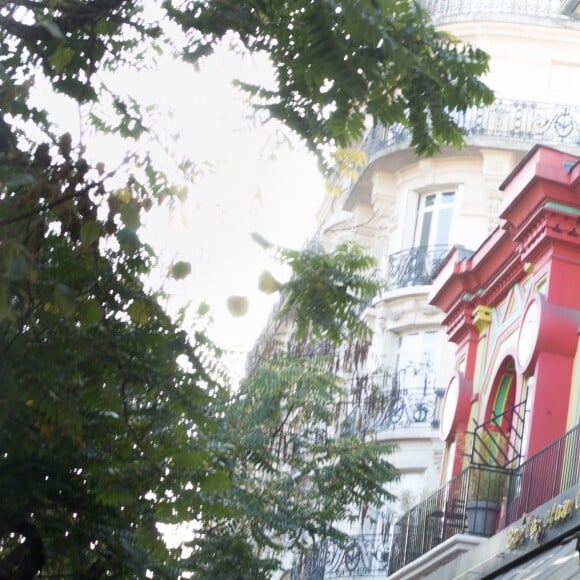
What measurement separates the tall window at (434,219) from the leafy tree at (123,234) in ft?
71.1

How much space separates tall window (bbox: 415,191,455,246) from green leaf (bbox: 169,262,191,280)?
25.5 meters

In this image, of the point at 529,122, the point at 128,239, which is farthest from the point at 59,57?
the point at 529,122

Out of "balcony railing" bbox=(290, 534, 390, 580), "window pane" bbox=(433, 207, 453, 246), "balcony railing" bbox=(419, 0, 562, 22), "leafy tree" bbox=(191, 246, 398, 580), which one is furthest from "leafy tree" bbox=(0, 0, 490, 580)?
"balcony railing" bbox=(419, 0, 562, 22)

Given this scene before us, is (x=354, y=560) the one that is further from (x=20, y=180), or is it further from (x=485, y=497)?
(x=20, y=180)

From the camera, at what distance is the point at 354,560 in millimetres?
31625

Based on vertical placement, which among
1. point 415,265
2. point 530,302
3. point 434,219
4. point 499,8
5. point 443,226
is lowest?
point 530,302

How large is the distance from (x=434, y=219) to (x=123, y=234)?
89.2ft

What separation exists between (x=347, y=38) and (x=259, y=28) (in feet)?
2.52

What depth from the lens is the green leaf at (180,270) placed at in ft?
24.7

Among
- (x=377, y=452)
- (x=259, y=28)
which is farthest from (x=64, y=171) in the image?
(x=377, y=452)

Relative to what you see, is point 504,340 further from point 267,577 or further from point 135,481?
point 135,481

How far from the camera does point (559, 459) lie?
18.3 meters

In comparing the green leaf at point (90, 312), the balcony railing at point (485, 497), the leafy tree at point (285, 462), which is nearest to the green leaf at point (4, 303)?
the green leaf at point (90, 312)

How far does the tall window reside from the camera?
33.3 meters
